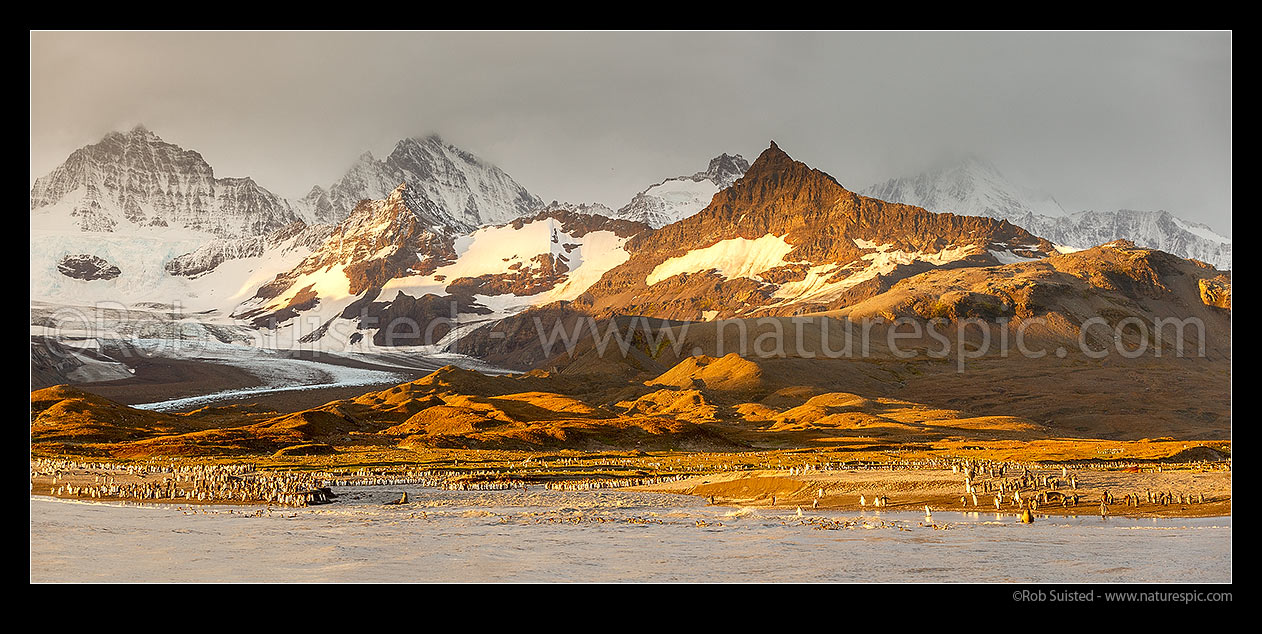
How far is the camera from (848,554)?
41.2 meters

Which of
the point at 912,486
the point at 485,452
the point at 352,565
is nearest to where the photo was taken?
the point at 352,565

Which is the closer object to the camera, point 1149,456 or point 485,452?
point 1149,456

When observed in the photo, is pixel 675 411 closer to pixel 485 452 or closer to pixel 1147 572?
pixel 485 452

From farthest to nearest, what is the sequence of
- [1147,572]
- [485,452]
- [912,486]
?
1. [485,452]
2. [912,486]
3. [1147,572]

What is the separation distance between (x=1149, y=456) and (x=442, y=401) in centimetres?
12358
